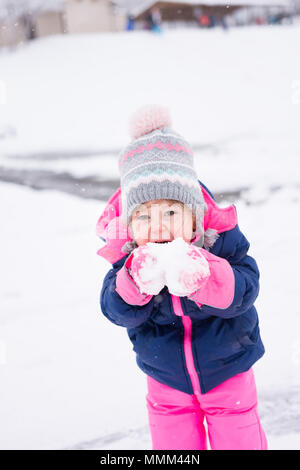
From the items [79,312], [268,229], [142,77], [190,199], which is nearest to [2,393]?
[79,312]

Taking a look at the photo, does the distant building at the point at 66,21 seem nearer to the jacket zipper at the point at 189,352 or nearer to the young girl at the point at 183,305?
the young girl at the point at 183,305

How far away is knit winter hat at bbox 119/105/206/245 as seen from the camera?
117cm

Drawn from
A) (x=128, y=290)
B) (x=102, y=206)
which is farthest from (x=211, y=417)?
(x=102, y=206)

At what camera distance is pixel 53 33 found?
8.49 m

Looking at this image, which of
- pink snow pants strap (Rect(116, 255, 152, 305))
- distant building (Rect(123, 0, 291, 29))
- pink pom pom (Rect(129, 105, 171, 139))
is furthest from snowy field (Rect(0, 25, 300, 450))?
pink pom pom (Rect(129, 105, 171, 139))

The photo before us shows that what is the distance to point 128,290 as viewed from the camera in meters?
1.11

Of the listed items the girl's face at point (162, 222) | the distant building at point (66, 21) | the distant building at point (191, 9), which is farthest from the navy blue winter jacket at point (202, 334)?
the distant building at point (66, 21)

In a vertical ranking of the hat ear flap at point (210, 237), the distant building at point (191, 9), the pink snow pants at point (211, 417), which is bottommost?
the pink snow pants at point (211, 417)

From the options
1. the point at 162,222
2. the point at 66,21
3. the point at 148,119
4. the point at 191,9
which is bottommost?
the point at 162,222

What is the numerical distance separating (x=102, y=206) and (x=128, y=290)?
233 centimetres

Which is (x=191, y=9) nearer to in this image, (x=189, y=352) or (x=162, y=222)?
(x=162, y=222)

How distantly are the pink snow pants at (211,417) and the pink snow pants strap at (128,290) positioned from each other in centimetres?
39

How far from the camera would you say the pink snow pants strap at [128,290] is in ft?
3.62

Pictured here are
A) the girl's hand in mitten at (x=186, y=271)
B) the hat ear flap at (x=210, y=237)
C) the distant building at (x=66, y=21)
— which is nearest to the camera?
the girl's hand in mitten at (x=186, y=271)
